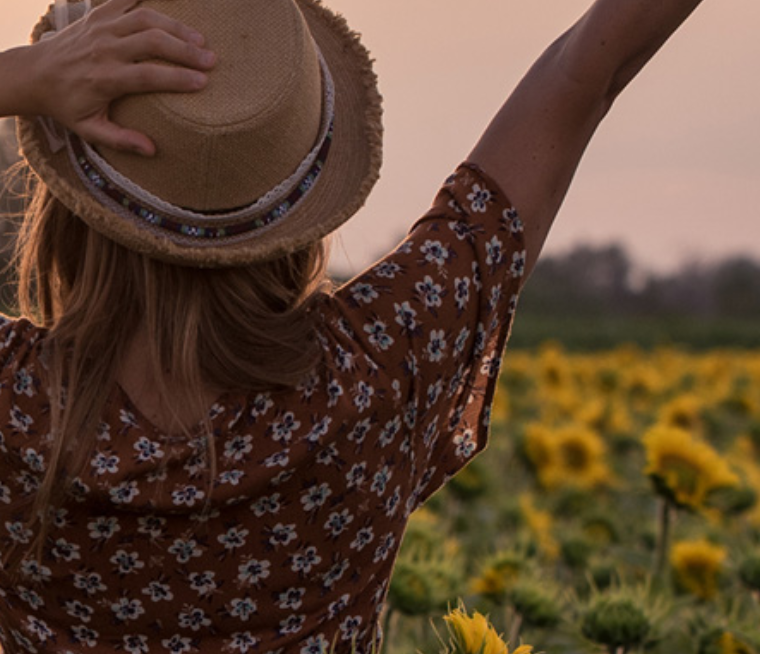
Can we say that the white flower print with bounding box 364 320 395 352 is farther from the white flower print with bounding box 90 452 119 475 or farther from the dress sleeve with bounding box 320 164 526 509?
the white flower print with bounding box 90 452 119 475

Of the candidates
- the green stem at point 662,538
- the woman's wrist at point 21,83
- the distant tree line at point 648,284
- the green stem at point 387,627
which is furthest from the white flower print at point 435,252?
the distant tree line at point 648,284

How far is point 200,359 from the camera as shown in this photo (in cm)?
147

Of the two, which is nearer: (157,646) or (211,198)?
(211,198)

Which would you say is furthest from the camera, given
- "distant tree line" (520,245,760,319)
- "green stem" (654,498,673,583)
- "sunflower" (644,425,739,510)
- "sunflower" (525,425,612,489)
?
"distant tree line" (520,245,760,319)

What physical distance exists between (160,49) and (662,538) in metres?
2.37

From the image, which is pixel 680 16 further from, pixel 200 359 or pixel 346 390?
pixel 200 359

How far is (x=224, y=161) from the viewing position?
4.67ft

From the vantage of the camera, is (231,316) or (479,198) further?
(479,198)

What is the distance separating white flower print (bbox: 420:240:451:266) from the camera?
Result: 1.59m

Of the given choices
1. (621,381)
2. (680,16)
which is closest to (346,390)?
(680,16)

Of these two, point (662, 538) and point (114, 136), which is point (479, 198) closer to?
point (114, 136)

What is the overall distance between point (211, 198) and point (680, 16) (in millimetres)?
634

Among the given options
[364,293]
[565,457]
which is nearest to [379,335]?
[364,293]

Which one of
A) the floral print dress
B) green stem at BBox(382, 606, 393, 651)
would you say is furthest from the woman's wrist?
green stem at BBox(382, 606, 393, 651)
